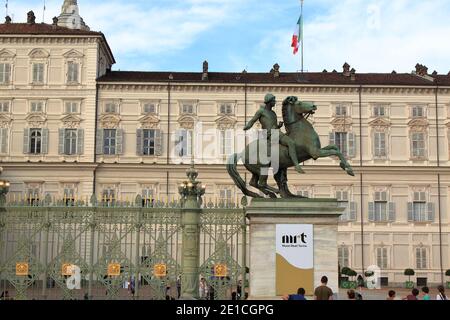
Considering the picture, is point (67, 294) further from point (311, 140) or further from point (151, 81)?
point (151, 81)

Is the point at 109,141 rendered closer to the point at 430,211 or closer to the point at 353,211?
the point at 353,211

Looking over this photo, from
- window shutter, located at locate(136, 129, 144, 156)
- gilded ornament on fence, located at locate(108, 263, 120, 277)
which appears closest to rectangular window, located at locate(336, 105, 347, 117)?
window shutter, located at locate(136, 129, 144, 156)

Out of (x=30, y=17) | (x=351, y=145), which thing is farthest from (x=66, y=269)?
(x=30, y=17)

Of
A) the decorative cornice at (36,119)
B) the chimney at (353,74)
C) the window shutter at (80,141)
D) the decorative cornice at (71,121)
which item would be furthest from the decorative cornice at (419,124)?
the decorative cornice at (36,119)

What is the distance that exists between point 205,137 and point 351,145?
10.6 metres

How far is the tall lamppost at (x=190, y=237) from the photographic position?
19.1 metres

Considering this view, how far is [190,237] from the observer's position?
1927cm

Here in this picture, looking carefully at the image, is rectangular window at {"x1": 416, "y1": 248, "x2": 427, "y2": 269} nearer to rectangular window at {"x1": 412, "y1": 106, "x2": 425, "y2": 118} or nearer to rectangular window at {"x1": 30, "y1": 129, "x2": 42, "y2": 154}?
rectangular window at {"x1": 412, "y1": 106, "x2": 425, "y2": 118}

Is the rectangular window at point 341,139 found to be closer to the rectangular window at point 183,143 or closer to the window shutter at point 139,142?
the rectangular window at point 183,143

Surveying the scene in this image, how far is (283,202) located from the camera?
18188 millimetres

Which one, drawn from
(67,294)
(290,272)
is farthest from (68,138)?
(290,272)

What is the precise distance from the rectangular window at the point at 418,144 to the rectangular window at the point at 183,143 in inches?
636

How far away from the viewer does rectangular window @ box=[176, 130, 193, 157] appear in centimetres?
4956
